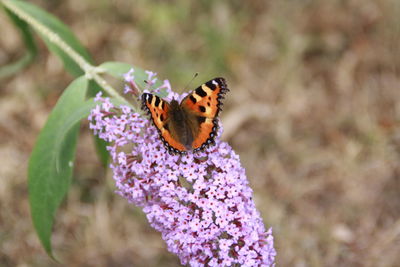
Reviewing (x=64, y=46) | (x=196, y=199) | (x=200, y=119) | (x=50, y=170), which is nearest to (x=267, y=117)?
(x=64, y=46)

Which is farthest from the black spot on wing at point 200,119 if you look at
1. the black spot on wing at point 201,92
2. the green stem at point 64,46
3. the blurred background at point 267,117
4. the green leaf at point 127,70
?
the blurred background at point 267,117

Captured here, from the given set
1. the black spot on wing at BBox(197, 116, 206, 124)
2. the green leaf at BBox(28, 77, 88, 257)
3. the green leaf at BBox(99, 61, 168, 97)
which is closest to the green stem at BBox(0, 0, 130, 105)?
the green leaf at BBox(99, 61, 168, 97)

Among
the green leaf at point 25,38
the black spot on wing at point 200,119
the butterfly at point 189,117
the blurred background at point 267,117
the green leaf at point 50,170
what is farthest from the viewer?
the blurred background at point 267,117

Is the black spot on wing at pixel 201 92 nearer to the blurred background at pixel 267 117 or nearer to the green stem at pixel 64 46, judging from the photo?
the green stem at pixel 64 46

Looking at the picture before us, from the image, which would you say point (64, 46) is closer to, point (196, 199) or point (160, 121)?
point (160, 121)

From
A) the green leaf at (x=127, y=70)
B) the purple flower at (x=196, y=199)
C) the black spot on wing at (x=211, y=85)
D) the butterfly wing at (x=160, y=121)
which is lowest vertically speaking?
the purple flower at (x=196, y=199)

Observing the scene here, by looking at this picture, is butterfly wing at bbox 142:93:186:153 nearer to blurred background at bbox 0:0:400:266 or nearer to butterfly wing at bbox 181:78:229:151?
butterfly wing at bbox 181:78:229:151

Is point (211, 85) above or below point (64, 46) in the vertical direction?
below
